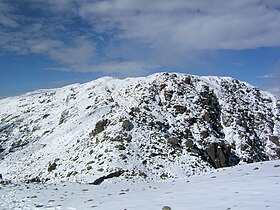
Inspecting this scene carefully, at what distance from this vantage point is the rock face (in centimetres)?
3794

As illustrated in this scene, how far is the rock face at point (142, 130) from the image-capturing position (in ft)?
124

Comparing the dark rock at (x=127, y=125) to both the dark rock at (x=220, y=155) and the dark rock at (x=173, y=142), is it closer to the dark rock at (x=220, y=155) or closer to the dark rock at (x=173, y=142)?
the dark rock at (x=173, y=142)

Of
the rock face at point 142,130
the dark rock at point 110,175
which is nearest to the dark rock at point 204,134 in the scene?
the rock face at point 142,130

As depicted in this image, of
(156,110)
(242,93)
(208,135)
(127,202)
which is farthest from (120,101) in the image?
(127,202)

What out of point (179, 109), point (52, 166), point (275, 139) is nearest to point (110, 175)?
point (52, 166)

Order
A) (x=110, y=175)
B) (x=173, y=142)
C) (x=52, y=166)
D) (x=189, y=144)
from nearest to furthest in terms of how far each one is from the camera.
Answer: (x=110, y=175), (x=52, y=166), (x=173, y=142), (x=189, y=144)

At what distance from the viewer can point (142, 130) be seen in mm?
43062

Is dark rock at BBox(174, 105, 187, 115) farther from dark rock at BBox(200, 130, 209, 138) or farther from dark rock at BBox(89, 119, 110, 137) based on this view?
dark rock at BBox(89, 119, 110, 137)

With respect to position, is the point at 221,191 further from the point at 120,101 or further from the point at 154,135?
the point at 120,101

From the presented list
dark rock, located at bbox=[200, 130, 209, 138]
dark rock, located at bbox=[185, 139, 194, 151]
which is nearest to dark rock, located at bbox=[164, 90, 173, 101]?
dark rock, located at bbox=[200, 130, 209, 138]

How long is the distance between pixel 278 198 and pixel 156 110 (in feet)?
133

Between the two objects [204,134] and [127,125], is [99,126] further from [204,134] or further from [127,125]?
[204,134]

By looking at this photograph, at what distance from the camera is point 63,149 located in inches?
1772

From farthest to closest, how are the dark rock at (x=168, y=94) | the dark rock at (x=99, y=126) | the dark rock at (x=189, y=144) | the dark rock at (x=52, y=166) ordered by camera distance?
1. the dark rock at (x=168, y=94)
2. the dark rock at (x=99, y=126)
3. the dark rock at (x=189, y=144)
4. the dark rock at (x=52, y=166)
